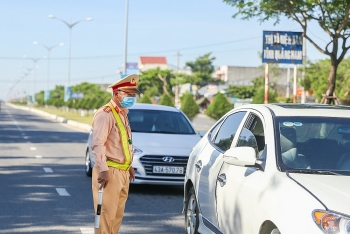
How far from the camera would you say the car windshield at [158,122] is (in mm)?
13305

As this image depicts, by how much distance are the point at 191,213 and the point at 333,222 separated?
11.4 feet

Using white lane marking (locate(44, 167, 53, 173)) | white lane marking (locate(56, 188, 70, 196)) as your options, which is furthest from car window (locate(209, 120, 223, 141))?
white lane marking (locate(44, 167, 53, 173))

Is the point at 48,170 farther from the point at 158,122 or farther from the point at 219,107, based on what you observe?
the point at 219,107

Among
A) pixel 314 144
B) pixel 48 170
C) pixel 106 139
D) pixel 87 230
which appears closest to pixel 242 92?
pixel 48 170

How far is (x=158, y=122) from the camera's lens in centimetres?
1352

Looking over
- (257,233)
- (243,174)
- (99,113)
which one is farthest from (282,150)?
(99,113)

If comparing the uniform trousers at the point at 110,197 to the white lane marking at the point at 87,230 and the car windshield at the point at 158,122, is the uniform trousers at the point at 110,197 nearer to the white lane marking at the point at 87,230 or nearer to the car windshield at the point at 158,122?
the white lane marking at the point at 87,230

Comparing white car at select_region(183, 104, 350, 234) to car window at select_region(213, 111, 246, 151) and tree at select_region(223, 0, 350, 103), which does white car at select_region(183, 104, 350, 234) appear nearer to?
car window at select_region(213, 111, 246, 151)

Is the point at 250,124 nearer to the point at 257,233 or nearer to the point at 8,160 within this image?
the point at 257,233

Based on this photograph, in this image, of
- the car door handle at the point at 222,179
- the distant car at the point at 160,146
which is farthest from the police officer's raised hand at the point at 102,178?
the distant car at the point at 160,146

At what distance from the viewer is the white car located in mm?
4742

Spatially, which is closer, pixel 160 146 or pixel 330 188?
pixel 330 188

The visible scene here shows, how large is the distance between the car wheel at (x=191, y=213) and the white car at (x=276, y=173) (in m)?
0.04

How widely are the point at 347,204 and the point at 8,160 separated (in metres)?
14.8
